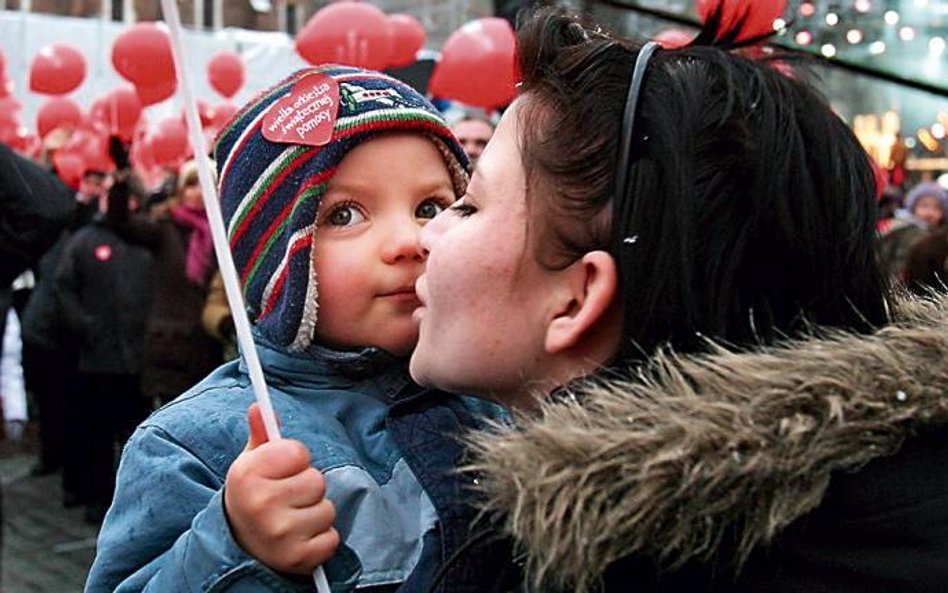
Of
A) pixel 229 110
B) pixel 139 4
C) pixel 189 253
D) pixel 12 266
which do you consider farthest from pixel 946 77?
pixel 139 4

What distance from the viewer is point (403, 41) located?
678 centimetres

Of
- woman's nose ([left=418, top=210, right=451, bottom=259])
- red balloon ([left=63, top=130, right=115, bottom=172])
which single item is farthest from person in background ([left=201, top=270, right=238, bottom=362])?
woman's nose ([left=418, top=210, right=451, bottom=259])

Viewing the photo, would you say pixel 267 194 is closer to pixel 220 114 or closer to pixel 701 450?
pixel 701 450

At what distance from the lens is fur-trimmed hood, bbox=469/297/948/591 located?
0.99m

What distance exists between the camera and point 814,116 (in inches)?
45.3

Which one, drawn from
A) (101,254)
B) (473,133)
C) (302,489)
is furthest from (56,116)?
(302,489)

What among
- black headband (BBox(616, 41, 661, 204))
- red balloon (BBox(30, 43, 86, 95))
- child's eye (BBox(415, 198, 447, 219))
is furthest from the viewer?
red balloon (BBox(30, 43, 86, 95))

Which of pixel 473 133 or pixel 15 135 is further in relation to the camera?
pixel 15 135

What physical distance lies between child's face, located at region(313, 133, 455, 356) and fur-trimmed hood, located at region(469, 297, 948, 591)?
578mm

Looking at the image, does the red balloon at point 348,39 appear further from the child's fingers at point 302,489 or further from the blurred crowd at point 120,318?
the child's fingers at point 302,489

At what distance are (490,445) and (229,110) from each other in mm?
8759

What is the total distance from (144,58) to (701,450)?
714cm

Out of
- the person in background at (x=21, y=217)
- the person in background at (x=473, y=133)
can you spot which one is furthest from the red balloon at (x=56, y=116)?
the person in background at (x=21, y=217)

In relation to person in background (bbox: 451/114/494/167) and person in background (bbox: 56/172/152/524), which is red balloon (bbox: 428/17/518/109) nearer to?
person in background (bbox: 451/114/494/167)
